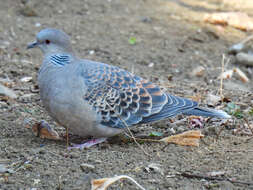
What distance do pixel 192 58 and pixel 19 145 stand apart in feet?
13.6

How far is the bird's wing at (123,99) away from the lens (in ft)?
13.4

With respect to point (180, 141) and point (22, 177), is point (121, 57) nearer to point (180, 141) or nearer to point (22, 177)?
point (180, 141)

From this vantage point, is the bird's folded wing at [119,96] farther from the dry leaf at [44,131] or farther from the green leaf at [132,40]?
the green leaf at [132,40]

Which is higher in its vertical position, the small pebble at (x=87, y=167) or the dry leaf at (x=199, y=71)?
the small pebble at (x=87, y=167)

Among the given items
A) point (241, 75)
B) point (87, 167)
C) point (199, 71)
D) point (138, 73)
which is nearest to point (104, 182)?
point (87, 167)

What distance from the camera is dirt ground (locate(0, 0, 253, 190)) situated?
3.42m

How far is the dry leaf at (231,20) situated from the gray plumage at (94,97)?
504 centimetres

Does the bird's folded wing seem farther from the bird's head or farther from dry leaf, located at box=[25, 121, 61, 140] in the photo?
dry leaf, located at box=[25, 121, 61, 140]

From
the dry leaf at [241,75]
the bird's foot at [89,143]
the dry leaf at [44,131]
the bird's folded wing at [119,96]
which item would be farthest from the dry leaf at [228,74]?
the dry leaf at [44,131]

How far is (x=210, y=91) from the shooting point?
571cm

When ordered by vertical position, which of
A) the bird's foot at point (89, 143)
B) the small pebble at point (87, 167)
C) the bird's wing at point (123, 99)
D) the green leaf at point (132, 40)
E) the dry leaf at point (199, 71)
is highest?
the bird's wing at point (123, 99)

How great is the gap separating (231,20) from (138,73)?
367 centimetres

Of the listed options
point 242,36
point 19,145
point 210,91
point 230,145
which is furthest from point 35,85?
point 242,36

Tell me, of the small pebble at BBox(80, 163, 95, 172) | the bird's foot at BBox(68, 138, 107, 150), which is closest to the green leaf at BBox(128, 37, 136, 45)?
the bird's foot at BBox(68, 138, 107, 150)
